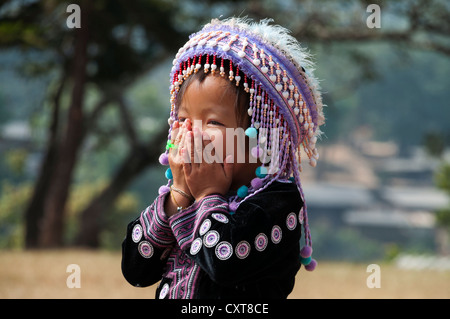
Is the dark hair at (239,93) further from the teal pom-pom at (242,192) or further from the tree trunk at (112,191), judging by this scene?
the tree trunk at (112,191)

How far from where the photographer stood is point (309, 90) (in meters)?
2.04

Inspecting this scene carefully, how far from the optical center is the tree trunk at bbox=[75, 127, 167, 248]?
13570mm

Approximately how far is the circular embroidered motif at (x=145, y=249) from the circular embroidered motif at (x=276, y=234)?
39cm

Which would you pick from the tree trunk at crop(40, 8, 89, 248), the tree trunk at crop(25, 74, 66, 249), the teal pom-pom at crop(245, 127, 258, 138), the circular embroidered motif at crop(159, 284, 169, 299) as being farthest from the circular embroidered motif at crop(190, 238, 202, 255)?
the tree trunk at crop(25, 74, 66, 249)

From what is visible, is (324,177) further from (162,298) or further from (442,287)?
(162,298)

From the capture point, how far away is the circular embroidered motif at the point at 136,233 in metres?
1.98

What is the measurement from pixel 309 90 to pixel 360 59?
42.2ft

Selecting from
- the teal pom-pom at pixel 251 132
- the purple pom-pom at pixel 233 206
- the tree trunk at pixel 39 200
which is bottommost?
the purple pom-pom at pixel 233 206

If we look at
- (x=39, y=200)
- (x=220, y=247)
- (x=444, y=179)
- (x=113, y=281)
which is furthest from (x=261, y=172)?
(x=444, y=179)

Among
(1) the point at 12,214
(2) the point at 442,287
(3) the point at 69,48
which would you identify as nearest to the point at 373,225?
(1) the point at 12,214

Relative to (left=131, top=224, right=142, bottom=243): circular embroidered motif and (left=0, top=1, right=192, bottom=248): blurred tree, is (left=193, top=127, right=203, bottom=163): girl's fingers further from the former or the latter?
(left=0, top=1, right=192, bottom=248): blurred tree

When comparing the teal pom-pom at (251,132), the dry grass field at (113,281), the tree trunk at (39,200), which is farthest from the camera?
the tree trunk at (39,200)

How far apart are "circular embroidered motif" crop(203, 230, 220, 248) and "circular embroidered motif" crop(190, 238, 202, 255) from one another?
0.02 m

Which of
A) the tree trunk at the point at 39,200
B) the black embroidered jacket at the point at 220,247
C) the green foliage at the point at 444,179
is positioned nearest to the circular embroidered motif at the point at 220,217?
the black embroidered jacket at the point at 220,247
